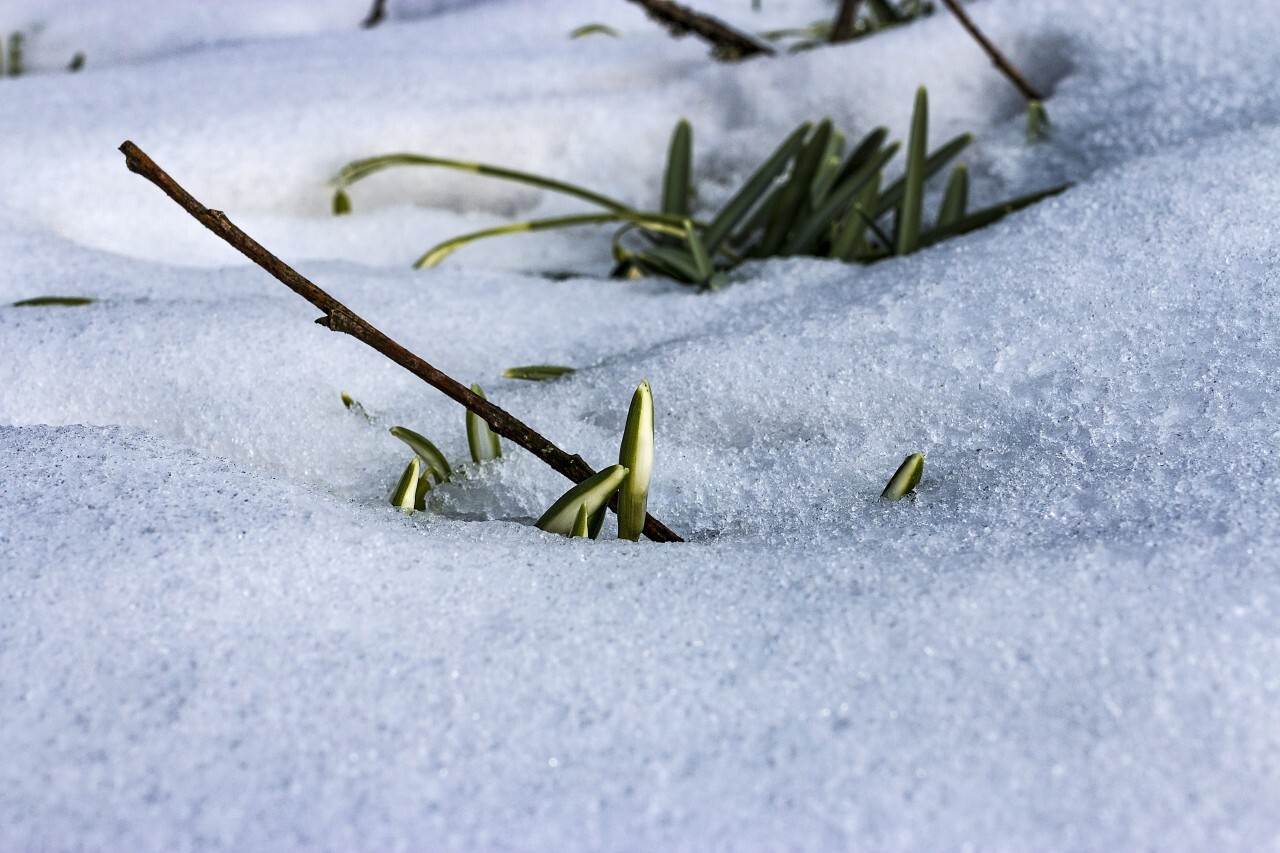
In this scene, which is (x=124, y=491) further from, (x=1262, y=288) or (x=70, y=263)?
(x=1262, y=288)

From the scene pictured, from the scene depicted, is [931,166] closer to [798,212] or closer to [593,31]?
[798,212]

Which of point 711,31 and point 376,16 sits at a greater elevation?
point 711,31

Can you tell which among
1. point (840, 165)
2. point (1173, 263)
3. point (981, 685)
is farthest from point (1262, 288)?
point (840, 165)

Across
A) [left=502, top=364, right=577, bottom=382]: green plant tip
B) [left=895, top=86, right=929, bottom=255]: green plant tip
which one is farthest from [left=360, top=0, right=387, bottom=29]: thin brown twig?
[left=502, top=364, right=577, bottom=382]: green plant tip

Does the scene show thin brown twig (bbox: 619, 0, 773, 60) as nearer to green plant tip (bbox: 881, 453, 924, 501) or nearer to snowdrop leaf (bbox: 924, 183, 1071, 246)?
snowdrop leaf (bbox: 924, 183, 1071, 246)

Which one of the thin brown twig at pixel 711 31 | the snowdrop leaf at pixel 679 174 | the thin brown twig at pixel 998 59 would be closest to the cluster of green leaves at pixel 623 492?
the snowdrop leaf at pixel 679 174

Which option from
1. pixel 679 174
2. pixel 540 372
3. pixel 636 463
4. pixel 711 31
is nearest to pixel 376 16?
pixel 711 31
